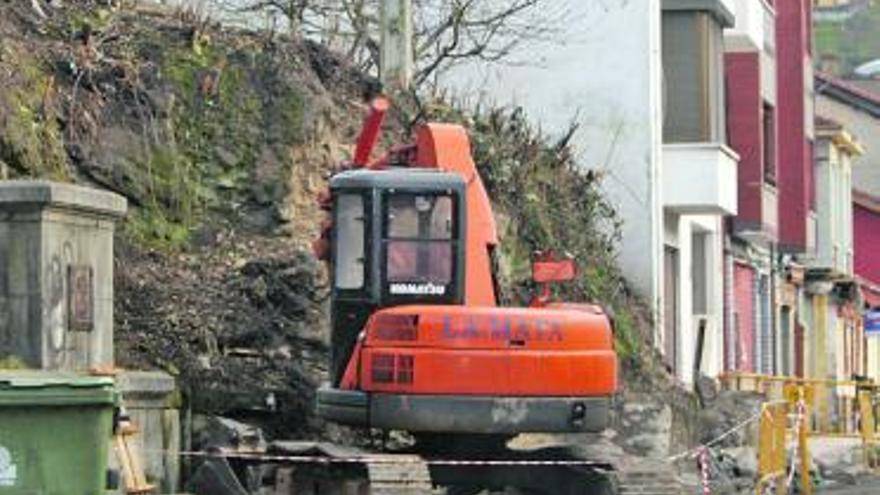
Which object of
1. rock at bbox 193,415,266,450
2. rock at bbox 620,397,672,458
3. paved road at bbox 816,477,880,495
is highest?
rock at bbox 193,415,266,450

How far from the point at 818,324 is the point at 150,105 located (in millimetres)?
32803

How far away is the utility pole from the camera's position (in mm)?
23109

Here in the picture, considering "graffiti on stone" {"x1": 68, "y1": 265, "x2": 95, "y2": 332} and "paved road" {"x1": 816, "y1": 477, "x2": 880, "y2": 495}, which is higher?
"graffiti on stone" {"x1": 68, "y1": 265, "x2": 95, "y2": 332}

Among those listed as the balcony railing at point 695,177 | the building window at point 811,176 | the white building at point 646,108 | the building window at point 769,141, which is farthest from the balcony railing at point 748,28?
the building window at point 811,176

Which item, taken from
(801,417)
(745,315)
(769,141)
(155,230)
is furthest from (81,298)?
(745,315)

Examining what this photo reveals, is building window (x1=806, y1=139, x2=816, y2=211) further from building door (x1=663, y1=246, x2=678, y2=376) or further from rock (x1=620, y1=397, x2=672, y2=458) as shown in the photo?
rock (x1=620, y1=397, x2=672, y2=458)

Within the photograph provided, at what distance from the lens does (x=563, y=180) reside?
29594 mm

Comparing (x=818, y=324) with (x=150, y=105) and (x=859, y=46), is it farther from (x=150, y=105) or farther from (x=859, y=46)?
(x=859, y=46)

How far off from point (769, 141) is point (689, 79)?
6.56 meters

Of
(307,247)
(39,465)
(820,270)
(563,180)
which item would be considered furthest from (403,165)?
(820,270)

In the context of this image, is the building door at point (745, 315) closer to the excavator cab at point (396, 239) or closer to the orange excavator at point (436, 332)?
the orange excavator at point (436, 332)

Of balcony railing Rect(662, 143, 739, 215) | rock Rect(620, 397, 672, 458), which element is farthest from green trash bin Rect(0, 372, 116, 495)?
balcony railing Rect(662, 143, 739, 215)

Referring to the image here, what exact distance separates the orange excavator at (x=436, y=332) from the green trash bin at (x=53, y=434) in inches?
159

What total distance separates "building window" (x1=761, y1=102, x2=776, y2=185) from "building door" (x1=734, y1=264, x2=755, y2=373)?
1914mm
